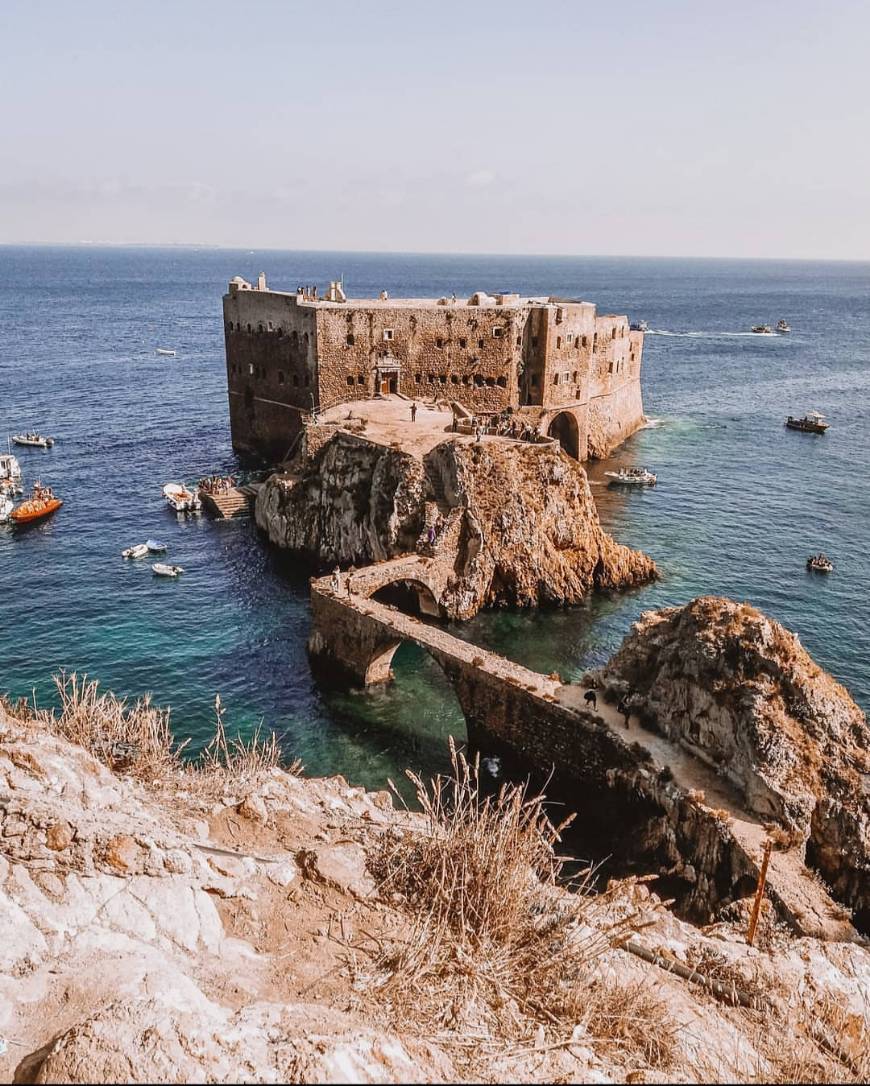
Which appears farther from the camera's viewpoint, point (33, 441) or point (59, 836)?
point (33, 441)

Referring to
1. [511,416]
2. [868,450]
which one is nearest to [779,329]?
[868,450]

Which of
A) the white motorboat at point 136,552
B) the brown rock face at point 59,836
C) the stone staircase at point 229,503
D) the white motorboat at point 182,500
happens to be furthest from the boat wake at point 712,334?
the brown rock face at point 59,836

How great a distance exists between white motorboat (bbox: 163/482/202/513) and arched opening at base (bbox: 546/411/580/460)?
1207 inches

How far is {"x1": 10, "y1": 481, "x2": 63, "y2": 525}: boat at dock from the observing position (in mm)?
57406

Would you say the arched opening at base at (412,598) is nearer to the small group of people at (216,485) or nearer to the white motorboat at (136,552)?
the white motorboat at (136,552)

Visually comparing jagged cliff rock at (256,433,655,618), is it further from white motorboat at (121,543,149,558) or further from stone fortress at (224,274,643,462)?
stone fortress at (224,274,643,462)

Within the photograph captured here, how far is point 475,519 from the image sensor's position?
4678 cm

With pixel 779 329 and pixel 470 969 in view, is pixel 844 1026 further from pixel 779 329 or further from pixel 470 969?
pixel 779 329

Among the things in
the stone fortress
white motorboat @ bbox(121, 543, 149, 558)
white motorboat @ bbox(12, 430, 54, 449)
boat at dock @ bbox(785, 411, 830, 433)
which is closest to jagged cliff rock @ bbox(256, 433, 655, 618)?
white motorboat @ bbox(121, 543, 149, 558)

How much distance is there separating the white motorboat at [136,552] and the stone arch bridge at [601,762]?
17.8 m

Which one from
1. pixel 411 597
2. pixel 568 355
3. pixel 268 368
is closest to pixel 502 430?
pixel 411 597

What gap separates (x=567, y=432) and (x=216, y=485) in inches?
1232

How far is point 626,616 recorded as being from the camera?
152 feet

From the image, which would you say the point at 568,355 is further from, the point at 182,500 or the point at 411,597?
the point at 182,500
